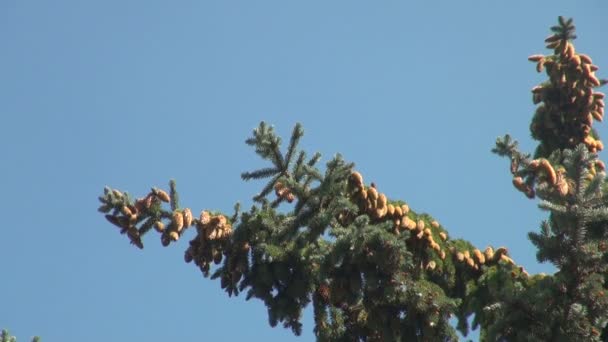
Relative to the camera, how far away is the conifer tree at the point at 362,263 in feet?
25.9

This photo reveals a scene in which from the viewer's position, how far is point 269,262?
891 cm

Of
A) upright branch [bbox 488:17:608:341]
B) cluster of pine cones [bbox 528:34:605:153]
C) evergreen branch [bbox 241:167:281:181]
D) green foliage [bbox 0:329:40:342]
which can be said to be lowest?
upright branch [bbox 488:17:608:341]

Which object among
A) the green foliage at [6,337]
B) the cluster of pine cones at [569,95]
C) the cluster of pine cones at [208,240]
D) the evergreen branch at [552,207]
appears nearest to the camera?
the evergreen branch at [552,207]

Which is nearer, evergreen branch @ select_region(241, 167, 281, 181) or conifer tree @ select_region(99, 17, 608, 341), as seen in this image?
conifer tree @ select_region(99, 17, 608, 341)

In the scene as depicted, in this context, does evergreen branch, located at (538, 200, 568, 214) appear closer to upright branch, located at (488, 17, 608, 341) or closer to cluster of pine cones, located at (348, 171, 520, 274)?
upright branch, located at (488, 17, 608, 341)

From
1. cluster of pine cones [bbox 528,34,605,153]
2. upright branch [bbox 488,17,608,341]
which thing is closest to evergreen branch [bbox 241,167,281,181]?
upright branch [bbox 488,17,608,341]

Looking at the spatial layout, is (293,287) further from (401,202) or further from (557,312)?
(557,312)

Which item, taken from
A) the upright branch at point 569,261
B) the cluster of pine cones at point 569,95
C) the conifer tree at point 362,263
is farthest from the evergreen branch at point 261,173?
the cluster of pine cones at point 569,95

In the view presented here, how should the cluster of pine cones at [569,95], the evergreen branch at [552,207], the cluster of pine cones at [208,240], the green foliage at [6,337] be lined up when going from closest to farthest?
1. the evergreen branch at [552,207]
2. the cluster of pine cones at [208,240]
3. the green foliage at [6,337]
4. the cluster of pine cones at [569,95]

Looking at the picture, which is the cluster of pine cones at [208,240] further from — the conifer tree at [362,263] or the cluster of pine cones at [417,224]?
the cluster of pine cones at [417,224]

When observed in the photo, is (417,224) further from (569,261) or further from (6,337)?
(6,337)

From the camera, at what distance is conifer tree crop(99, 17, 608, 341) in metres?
7.89

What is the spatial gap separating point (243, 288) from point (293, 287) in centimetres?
50

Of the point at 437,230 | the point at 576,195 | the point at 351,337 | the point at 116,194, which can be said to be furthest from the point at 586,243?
the point at 116,194
